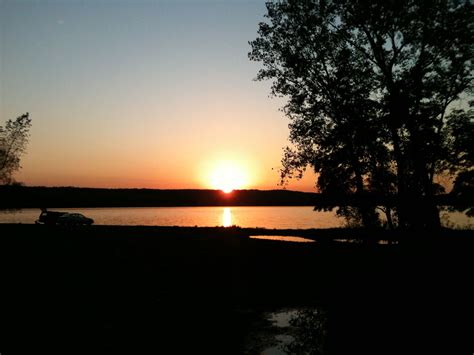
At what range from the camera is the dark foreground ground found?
925 cm

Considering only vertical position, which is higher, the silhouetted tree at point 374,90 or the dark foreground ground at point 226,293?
the silhouetted tree at point 374,90

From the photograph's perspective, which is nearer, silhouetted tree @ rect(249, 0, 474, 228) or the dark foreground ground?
the dark foreground ground

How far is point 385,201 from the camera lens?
28828mm

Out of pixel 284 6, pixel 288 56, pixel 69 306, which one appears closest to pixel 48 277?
pixel 69 306

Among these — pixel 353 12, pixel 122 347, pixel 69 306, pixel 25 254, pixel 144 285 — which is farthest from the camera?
pixel 353 12

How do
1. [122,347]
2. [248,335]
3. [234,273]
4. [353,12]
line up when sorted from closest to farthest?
[122,347] → [248,335] → [234,273] → [353,12]

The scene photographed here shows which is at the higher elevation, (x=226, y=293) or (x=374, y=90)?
(x=374, y=90)

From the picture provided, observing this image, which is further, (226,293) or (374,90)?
(374,90)

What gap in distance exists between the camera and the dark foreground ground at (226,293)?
9.25m

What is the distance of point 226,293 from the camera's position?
46.1ft

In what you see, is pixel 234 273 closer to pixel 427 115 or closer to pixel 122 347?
pixel 122 347

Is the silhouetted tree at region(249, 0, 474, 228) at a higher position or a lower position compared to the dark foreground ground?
higher

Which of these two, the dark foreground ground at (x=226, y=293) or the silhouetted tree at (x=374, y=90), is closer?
the dark foreground ground at (x=226, y=293)

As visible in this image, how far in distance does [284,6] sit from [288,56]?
158 inches
